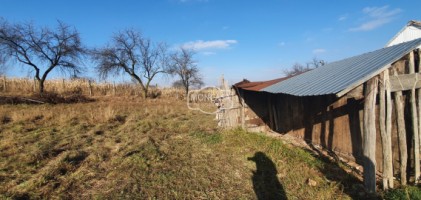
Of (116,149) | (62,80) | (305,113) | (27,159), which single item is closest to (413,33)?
(305,113)

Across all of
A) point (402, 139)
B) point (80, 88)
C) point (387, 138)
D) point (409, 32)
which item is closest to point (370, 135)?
point (387, 138)

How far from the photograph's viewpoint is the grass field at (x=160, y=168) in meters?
4.26

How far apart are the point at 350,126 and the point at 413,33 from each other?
16.9 m

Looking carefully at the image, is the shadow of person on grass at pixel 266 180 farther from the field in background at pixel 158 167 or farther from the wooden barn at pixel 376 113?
the wooden barn at pixel 376 113

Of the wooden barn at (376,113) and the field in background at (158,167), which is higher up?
the wooden barn at (376,113)

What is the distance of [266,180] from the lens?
4.77 metres

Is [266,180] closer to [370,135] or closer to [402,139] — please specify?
[370,135]

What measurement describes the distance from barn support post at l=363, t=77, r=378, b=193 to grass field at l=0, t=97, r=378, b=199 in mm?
292

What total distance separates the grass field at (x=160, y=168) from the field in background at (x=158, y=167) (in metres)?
0.02

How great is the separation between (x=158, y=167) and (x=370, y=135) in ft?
13.8

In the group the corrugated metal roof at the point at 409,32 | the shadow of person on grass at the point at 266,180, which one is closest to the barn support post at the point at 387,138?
the shadow of person on grass at the point at 266,180

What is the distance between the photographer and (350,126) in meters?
5.58

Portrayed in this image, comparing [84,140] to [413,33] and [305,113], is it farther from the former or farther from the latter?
[413,33]

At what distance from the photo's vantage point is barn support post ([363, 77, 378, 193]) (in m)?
3.96
